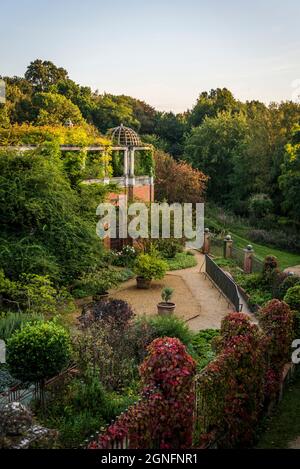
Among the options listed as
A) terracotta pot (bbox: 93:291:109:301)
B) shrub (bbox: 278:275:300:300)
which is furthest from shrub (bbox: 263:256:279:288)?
terracotta pot (bbox: 93:291:109:301)

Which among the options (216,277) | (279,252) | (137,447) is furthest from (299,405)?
(279,252)

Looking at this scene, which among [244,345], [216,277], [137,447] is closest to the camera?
[137,447]

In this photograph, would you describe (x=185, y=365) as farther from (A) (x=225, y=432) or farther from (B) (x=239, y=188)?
(B) (x=239, y=188)

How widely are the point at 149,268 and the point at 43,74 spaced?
121 feet

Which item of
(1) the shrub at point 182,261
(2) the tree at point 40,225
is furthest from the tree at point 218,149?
(2) the tree at point 40,225

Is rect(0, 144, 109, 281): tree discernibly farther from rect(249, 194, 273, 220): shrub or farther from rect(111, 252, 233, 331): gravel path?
rect(249, 194, 273, 220): shrub

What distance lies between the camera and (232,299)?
17625 millimetres

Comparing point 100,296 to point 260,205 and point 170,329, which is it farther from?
point 260,205

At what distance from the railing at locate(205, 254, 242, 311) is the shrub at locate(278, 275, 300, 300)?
1.31 m

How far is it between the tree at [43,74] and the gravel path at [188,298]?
3433cm

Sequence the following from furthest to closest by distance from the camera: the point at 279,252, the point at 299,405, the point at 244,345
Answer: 1. the point at 279,252
2. the point at 299,405
3. the point at 244,345

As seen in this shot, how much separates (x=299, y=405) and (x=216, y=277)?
982 centimetres

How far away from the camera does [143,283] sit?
64.4 feet

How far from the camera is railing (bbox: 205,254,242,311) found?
672 inches
